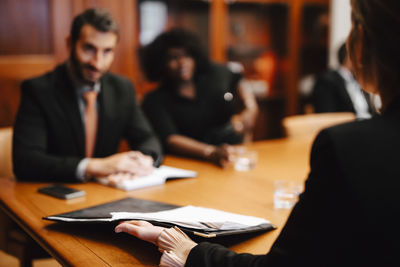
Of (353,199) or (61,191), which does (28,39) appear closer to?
(61,191)

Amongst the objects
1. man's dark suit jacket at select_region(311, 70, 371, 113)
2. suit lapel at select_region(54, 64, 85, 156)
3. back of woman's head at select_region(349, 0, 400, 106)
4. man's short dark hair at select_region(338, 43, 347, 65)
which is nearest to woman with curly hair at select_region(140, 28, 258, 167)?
suit lapel at select_region(54, 64, 85, 156)

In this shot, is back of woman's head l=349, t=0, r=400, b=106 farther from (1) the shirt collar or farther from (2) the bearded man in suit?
(1) the shirt collar

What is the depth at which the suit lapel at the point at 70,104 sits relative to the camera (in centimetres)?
200

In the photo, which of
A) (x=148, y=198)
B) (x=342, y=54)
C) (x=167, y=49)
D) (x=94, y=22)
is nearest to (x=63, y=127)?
(x=94, y=22)

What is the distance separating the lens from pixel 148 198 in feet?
4.90

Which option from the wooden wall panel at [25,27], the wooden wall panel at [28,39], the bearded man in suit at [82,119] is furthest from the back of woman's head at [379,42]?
the wooden wall panel at [25,27]

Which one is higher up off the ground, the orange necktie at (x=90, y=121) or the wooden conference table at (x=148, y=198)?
the orange necktie at (x=90, y=121)

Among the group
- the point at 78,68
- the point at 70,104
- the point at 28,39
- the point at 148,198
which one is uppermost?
the point at 28,39

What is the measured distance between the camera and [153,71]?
2.99m

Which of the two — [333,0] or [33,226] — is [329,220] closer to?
[33,226]

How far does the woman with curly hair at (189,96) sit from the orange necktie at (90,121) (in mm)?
494

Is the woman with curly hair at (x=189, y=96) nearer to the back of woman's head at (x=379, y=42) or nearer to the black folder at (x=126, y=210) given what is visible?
the black folder at (x=126, y=210)

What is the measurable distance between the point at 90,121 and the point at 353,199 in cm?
165

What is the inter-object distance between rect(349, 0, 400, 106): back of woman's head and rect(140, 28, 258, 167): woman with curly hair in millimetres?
1806
